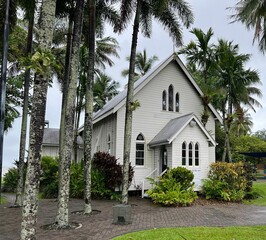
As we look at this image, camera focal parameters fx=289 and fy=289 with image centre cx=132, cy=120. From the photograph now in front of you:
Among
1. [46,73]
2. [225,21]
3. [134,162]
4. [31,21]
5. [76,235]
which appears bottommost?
[76,235]

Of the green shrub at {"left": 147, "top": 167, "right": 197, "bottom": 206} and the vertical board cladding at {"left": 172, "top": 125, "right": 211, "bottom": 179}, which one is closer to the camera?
the green shrub at {"left": 147, "top": 167, "right": 197, "bottom": 206}

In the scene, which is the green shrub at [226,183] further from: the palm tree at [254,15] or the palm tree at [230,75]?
the palm tree at [254,15]

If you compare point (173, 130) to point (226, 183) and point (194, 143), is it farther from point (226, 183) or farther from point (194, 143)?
point (226, 183)

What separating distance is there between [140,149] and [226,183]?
5.69 meters

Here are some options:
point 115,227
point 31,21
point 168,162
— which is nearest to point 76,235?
point 115,227

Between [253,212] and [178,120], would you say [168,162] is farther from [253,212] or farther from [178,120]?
[253,212]

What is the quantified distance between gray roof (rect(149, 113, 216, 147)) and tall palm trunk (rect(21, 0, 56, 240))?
1025 centimetres

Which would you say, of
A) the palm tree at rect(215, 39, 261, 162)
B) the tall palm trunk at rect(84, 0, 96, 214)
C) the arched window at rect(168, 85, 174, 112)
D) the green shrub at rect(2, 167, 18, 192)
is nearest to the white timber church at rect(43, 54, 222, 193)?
the arched window at rect(168, 85, 174, 112)

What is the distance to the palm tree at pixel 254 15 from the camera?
16547mm

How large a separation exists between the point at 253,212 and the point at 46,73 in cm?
1057

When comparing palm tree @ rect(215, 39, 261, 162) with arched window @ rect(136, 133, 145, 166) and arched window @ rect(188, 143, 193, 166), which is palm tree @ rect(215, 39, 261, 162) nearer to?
arched window @ rect(188, 143, 193, 166)

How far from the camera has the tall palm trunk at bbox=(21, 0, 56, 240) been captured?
6477 millimetres

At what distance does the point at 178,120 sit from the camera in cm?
1834

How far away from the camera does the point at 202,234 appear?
848 centimetres
